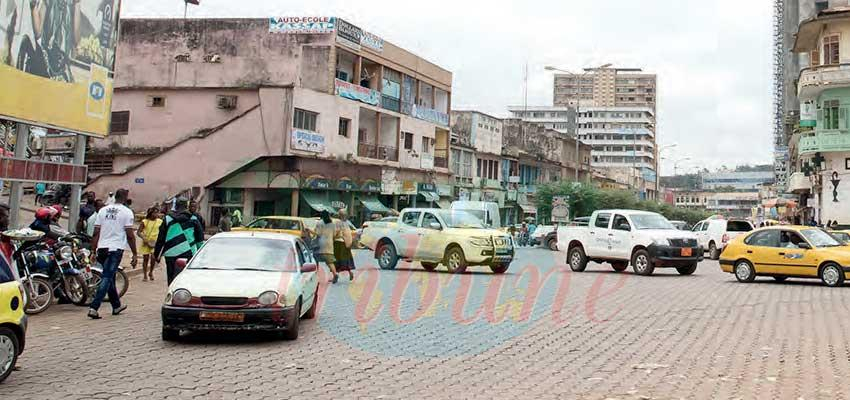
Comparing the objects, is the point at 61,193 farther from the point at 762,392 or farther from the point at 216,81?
the point at 762,392

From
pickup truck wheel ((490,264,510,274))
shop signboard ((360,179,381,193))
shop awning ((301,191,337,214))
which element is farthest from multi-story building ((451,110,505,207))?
pickup truck wheel ((490,264,510,274))

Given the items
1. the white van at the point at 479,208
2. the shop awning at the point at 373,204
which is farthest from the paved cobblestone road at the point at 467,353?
the shop awning at the point at 373,204

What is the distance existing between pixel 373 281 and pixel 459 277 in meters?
2.64

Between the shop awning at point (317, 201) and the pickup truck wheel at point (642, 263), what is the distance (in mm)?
20111

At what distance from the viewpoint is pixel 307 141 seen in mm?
38031

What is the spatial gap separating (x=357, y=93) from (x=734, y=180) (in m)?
145

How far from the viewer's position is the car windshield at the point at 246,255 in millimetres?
9594

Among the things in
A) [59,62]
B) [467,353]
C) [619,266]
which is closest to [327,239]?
[59,62]

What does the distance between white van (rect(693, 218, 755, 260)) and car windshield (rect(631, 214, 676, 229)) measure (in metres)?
11.2

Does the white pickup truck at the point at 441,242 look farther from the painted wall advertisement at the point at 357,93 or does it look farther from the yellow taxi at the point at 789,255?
the painted wall advertisement at the point at 357,93

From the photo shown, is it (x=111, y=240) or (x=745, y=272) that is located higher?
(x=111, y=240)

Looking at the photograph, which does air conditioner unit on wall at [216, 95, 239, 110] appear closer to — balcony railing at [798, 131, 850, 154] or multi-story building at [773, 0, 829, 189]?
balcony railing at [798, 131, 850, 154]

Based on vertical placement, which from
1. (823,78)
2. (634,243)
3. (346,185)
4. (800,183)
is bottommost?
(634,243)

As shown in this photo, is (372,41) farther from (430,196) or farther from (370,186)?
(430,196)
